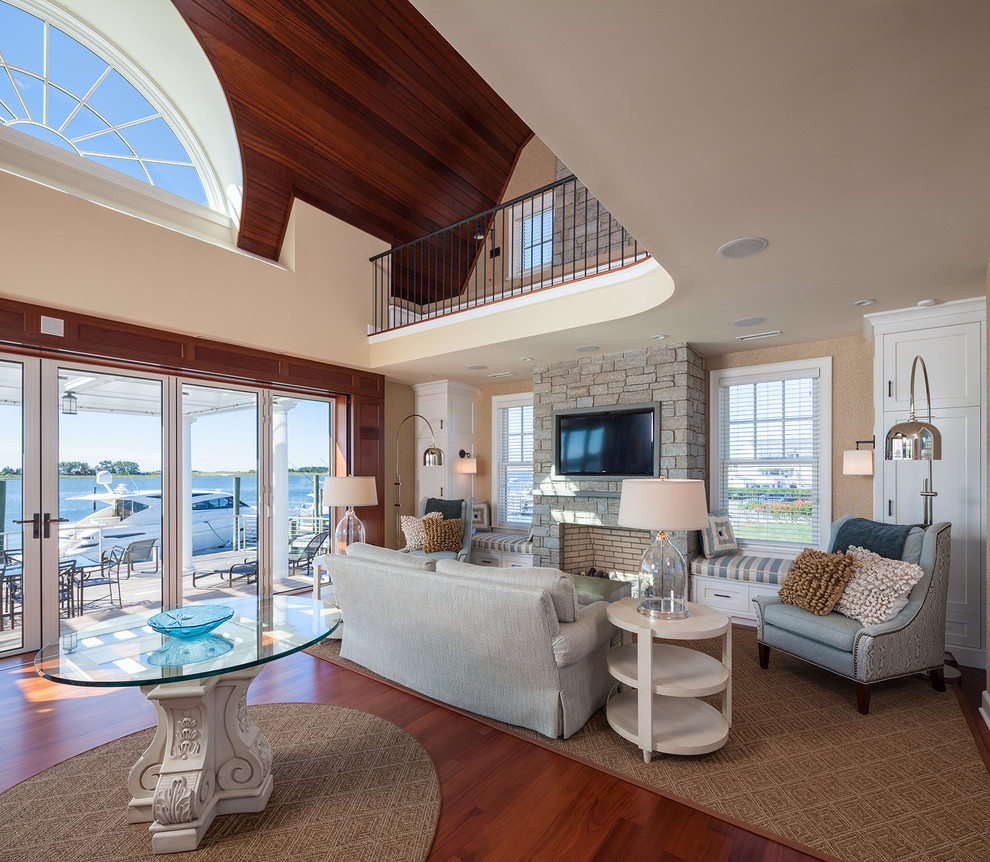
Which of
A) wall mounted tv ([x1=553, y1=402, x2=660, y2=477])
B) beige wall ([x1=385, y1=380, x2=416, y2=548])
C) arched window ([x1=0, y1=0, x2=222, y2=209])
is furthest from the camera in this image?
beige wall ([x1=385, y1=380, x2=416, y2=548])

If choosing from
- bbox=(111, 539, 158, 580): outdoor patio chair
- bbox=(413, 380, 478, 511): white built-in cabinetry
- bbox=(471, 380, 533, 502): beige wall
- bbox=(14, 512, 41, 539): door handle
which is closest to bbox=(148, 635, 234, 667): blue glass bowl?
bbox=(14, 512, 41, 539): door handle

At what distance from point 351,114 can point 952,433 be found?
580cm

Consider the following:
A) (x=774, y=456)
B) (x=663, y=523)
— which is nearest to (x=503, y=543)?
(x=774, y=456)

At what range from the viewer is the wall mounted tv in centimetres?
500

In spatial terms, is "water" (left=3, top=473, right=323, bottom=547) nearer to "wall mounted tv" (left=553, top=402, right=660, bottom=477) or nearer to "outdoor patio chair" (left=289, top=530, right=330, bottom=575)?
"outdoor patio chair" (left=289, top=530, right=330, bottom=575)

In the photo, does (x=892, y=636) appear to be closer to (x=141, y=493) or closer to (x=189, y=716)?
(x=189, y=716)

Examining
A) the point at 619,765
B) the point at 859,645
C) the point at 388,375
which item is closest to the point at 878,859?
the point at 619,765

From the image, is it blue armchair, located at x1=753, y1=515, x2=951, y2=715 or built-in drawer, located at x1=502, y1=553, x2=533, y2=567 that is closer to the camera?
blue armchair, located at x1=753, y1=515, x2=951, y2=715

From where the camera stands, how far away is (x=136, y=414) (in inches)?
171

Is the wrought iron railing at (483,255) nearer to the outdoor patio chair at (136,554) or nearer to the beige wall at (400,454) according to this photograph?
the beige wall at (400,454)

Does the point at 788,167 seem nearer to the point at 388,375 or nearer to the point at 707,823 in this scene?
the point at 707,823

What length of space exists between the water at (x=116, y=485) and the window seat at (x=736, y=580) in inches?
163

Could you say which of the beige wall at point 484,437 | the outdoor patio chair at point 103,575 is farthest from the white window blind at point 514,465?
the outdoor patio chair at point 103,575

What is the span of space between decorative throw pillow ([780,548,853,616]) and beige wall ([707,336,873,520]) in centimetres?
166
